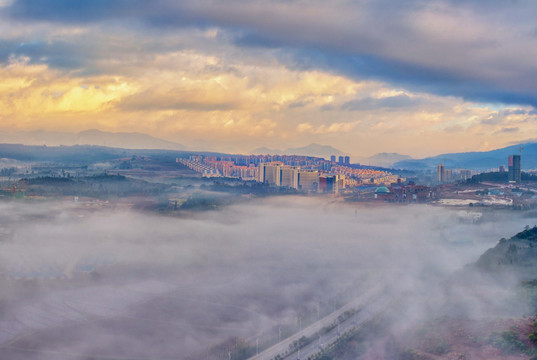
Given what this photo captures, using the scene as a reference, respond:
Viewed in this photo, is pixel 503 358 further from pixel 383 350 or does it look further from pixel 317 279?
pixel 317 279

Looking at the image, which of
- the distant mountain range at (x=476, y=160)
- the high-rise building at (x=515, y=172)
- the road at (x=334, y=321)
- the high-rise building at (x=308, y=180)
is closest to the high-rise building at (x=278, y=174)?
the high-rise building at (x=308, y=180)

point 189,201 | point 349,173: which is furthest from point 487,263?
point 349,173

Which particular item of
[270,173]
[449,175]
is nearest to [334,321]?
[270,173]

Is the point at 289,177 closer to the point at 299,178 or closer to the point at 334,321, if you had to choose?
the point at 299,178

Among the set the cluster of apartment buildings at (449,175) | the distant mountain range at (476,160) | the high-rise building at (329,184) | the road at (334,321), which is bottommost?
the road at (334,321)

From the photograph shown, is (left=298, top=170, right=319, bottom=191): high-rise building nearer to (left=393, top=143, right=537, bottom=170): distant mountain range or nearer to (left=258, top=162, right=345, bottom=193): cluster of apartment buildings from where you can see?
(left=258, top=162, right=345, bottom=193): cluster of apartment buildings

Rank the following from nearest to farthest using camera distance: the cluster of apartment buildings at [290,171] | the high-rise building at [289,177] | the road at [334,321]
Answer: the road at [334,321] < the cluster of apartment buildings at [290,171] < the high-rise building at [289,177]

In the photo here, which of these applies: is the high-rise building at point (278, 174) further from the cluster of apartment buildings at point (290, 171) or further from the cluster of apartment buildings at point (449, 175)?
the cluster of apartment buildings at point (449, 175)

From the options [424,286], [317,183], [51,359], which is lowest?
[51,359]
